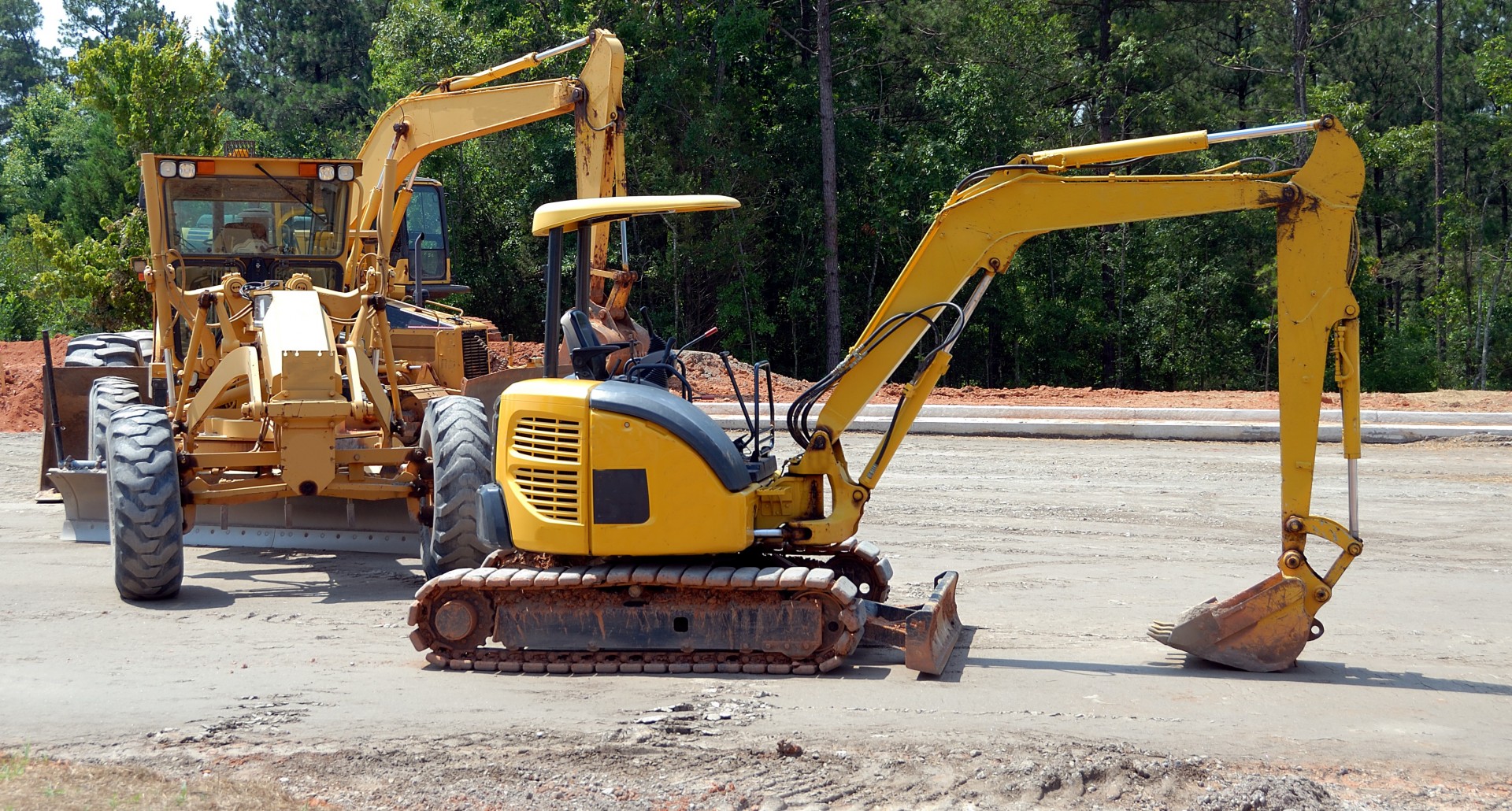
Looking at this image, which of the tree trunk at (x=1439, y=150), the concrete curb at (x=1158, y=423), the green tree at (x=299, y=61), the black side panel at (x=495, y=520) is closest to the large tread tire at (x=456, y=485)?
the black side panel at (x=495, y=520)

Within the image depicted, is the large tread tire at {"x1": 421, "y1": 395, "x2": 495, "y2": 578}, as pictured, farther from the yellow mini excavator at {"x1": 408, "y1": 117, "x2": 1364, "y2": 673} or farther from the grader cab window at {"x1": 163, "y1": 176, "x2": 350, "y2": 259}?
the grader cab window at {"x1": 163, "y1": 176, "x2": 350, "y2": 259}

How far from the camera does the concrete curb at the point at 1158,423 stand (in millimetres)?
16203

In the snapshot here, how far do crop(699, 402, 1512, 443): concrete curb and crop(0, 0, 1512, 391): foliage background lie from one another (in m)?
10.5

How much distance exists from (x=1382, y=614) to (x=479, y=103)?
352 inches

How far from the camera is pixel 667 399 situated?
6.71 metres

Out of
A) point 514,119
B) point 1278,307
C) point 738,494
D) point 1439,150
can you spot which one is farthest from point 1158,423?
point 1439,150

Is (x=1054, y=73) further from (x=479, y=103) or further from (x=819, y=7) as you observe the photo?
(x=479, y=103)

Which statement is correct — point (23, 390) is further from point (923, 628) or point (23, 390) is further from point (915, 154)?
point (923, 628)

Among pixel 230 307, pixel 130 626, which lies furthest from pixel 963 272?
pixel 230 307

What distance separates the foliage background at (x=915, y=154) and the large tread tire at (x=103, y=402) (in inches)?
601

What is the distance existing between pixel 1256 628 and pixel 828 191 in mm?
21266

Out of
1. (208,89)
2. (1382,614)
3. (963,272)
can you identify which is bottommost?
(1382,614)

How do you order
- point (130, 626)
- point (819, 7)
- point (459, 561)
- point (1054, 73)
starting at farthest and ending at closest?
point (1054, 73)
point (819, 7)
point (459, 561)
point (130, 626)

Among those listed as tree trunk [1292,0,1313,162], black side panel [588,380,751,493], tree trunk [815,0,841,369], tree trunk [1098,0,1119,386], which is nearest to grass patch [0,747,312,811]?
black side panel [588,380,751,493]
